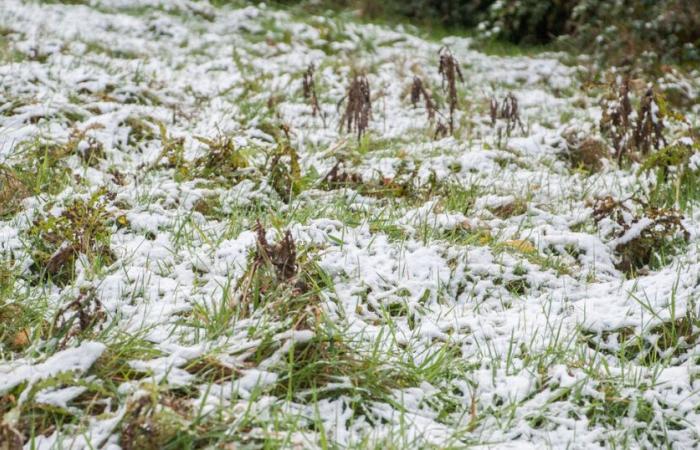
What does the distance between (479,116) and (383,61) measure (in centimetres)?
260

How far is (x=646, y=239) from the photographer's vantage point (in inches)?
127

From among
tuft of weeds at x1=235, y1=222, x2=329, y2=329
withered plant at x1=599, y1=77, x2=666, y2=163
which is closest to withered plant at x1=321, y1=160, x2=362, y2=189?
tuft of weeds at x1=235, y1=222, x2=329, y2=329

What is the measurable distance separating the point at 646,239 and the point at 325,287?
1.71 metres

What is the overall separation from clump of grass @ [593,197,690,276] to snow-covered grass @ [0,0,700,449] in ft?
0.05

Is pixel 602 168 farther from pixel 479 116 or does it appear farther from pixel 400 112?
pixel 400 112

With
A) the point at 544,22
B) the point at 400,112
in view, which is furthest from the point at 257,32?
the point at 544,22

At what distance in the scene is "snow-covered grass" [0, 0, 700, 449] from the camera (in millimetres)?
1937

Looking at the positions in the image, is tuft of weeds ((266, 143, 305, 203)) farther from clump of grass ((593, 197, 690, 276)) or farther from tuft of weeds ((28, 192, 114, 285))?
clump of grass ((593, 197, 690, 276))

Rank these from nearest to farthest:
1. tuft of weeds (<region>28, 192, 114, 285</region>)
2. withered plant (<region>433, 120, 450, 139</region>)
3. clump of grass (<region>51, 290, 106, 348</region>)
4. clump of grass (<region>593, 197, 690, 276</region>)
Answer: clump of grass (<region>51, 290, 106, 348</region>), tuft of weeds (<region>28, 192, 114, 285</region>), clump of grass (<region>593, 197, 690, 276</region>), withered plant (<region>433, 120, 450, 139</region>)

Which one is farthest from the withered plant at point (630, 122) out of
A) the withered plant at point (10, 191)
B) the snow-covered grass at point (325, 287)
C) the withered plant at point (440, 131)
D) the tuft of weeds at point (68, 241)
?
the withered plant at point (10, 191)

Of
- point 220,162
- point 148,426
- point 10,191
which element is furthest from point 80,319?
point 220,162

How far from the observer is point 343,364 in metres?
2.14

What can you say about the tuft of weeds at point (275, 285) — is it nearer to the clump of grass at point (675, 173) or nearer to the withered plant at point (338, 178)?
the withered plant at point (338, 178)

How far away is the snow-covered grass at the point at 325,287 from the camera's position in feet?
6.35
